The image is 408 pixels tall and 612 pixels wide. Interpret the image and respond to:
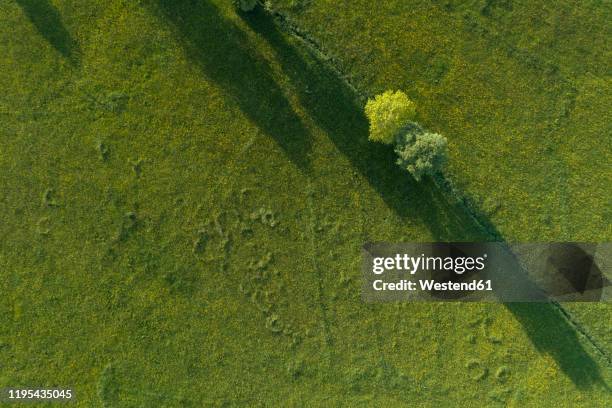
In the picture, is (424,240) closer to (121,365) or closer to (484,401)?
(484,401)

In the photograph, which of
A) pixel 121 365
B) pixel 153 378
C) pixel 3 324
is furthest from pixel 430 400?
pixel 3 324

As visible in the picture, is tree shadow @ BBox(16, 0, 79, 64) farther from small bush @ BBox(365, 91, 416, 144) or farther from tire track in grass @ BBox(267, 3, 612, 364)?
small bush @ BBox(365, 91, 416, 144)

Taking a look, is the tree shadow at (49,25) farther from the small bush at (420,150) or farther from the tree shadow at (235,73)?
the small bush at (420,150)

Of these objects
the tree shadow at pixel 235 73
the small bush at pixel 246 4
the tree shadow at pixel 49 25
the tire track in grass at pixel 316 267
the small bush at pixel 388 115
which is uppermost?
the tree shadow at pixel 49 25

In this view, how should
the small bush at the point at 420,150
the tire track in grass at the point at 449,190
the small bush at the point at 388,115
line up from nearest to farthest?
the small bush at the point at 420,150 → the small bush at the point at 388,115 → the tire track in grass at the point at 449,190

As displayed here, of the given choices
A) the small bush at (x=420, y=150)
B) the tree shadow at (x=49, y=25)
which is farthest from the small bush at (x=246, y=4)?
the small bush at (x=420, y=150)

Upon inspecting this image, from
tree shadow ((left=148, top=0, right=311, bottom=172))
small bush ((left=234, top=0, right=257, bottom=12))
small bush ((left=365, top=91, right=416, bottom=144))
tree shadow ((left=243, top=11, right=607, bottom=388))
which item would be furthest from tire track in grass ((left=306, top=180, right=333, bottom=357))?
small bush ((left=234, top=0, right=257, bottom=12))

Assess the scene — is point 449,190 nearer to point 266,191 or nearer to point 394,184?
point 394,184
